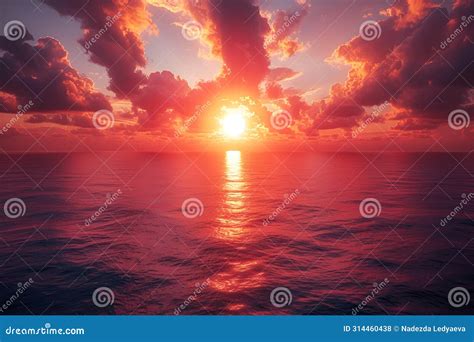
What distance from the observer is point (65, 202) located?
88.6 feet

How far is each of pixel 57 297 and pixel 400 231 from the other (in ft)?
60.3

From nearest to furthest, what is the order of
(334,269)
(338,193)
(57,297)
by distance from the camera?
(57,297)
(334,269)
(338,193)

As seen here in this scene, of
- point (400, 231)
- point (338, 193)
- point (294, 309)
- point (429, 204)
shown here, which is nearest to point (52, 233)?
point (294, 309)

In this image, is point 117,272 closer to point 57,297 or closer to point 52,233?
point 57,297

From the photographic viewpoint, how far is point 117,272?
11.8 meters

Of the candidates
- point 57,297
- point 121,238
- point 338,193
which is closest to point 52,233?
point 121,238

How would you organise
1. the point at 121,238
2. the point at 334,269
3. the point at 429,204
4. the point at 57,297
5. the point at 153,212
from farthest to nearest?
the point at 429,204 < the point at 153,212 < the point at 121,238 < the point at 334,269 < the point at 57,297

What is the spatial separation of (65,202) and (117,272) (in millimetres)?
19127

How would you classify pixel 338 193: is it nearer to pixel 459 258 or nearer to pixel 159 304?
pixel 459 258

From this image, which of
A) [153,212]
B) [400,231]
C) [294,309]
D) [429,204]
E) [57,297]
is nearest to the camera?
[294,309]

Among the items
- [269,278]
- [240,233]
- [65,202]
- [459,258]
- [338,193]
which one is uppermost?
[338,193]

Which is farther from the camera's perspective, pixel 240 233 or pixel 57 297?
pixel 240 233

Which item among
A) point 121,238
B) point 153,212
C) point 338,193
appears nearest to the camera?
point 121,238

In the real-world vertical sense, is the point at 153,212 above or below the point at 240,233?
above
